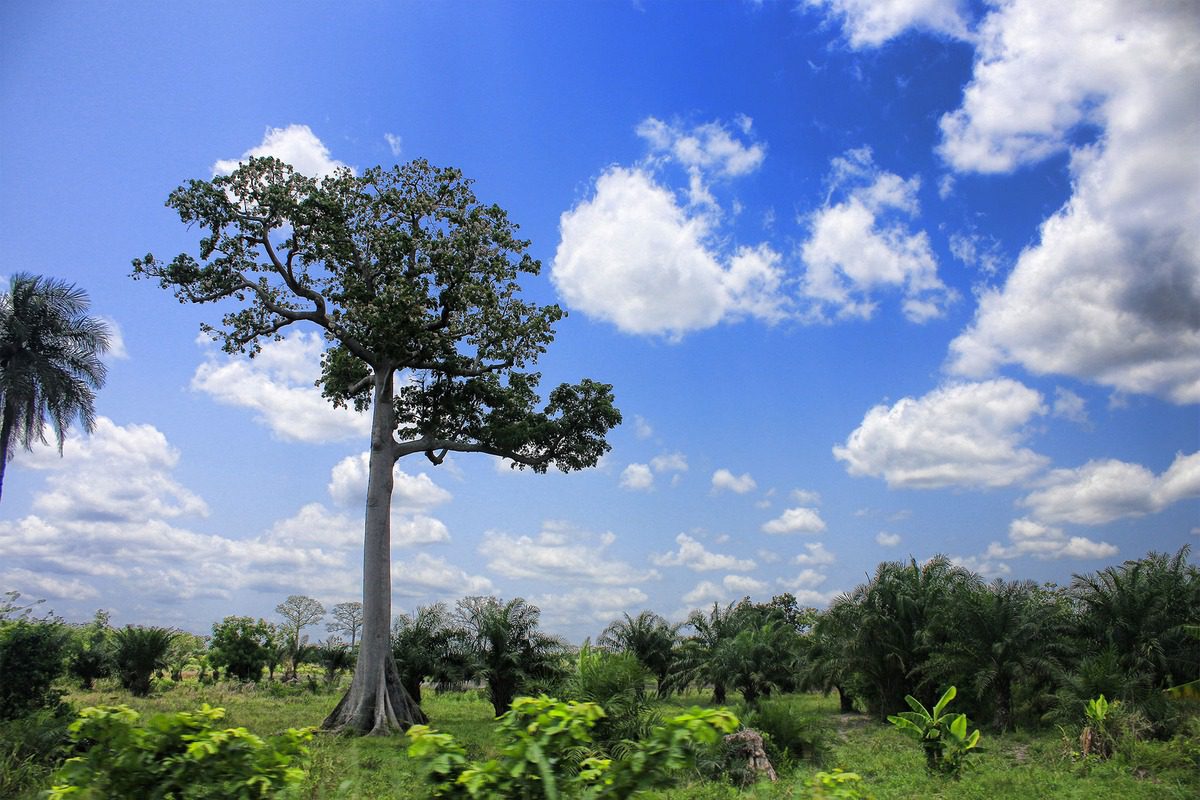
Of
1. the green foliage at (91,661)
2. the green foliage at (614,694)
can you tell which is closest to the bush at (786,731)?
the green foliage at (614,694)

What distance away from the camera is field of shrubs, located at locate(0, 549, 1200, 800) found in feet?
12.9

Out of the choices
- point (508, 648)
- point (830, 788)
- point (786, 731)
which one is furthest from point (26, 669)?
point (830, 788)

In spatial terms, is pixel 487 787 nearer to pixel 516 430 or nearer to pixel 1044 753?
pixel 1044 753

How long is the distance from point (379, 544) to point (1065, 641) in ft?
67.2

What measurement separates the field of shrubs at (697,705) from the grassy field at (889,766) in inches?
3.5

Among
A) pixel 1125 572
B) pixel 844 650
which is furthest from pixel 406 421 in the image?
pixel 1125 572

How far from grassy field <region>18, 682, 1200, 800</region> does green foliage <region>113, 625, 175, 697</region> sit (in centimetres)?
500

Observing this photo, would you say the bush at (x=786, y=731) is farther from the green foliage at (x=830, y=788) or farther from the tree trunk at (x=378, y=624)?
the green foliage at (x=830, y=788)

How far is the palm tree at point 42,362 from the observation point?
2622cm

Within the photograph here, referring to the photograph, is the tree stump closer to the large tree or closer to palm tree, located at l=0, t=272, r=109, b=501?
the large tree

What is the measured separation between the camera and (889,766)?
15.9 metres

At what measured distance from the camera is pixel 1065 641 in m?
22.5

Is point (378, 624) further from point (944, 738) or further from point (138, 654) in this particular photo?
point (944, 738)

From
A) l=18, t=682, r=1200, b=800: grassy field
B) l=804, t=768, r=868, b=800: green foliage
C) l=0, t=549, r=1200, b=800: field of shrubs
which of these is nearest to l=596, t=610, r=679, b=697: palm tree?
l=0, t=549, r=1200, b=800: field of shrubs
